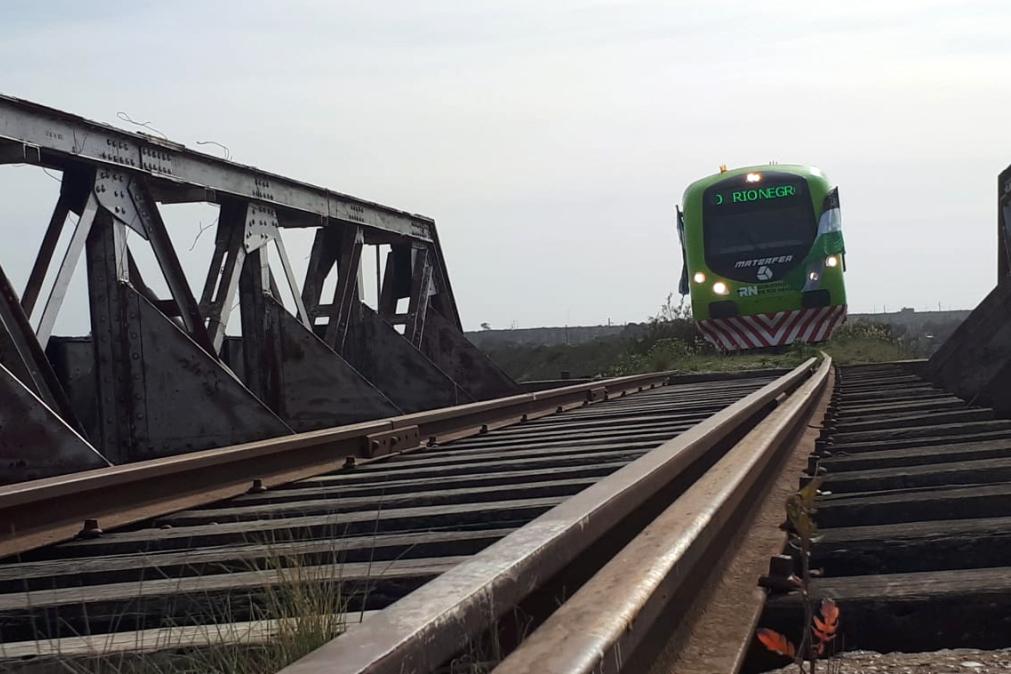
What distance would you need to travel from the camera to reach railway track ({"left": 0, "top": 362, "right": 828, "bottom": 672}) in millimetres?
1876

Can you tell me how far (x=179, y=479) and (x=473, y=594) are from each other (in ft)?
10.1

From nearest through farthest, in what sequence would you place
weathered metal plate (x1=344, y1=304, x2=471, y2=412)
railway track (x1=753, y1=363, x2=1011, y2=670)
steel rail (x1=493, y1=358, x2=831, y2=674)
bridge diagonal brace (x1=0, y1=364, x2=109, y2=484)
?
steel rail (x1=493, y1=358, x2=831, y2=674)
railway track (x1=753, y1=363, x2=1011, y2=670)
bridge diagonal brace (x1=0, y1=364, x2=109, y2=484)
weathered metal plate (x1=344, y1=304, x2=471, y2=412)

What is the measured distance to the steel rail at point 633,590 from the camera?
4.94 feet

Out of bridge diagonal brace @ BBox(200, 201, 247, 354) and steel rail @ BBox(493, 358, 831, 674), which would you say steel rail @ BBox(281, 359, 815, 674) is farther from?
bridge diagonal brace @ BBox(200, 201, 247, 354)

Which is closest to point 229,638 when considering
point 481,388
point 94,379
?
point 94,379

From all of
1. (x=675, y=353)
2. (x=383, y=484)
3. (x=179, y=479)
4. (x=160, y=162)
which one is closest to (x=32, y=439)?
(x=179, y=479)

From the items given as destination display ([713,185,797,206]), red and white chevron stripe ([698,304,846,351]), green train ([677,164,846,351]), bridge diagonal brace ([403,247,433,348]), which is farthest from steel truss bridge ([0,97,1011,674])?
red and white chevron stripe ([698,304,846,351])

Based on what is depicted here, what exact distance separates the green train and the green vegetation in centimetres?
85

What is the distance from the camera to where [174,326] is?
6.90 meters

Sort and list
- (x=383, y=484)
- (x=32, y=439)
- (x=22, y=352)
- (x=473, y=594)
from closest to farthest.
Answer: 1. (x=473, y=594)
2. (x=383, y=484)
3. (x=32, y=439)
4. (x=22, y=352)

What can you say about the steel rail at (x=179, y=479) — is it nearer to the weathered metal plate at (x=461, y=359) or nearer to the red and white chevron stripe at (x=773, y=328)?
the weathered metal plate at (x=461, y=359)

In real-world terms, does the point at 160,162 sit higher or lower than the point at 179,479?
higher

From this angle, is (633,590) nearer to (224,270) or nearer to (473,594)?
(473,594)

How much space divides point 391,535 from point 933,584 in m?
1.61
